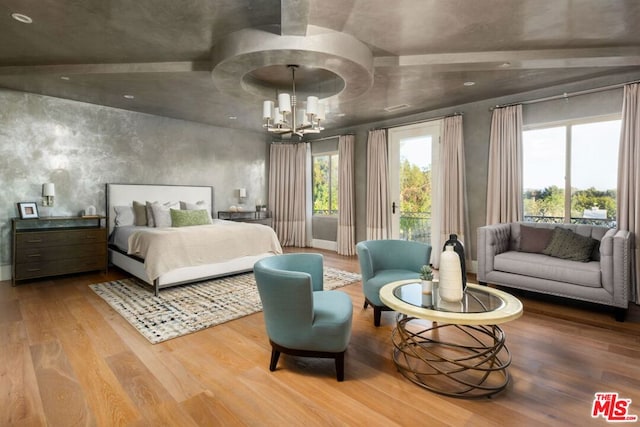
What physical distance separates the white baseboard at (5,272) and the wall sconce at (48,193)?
976 mm

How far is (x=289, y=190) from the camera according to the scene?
751cm

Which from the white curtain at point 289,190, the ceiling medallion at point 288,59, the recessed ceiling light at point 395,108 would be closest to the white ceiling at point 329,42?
the ceiling medallion at point 288,59

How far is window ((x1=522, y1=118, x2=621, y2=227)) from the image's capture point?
12.9 ft

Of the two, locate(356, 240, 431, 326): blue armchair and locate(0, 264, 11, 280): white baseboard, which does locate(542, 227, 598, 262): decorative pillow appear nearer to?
locate(356, 240, 431, 326): blue armchair

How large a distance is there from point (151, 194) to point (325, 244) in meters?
3.67

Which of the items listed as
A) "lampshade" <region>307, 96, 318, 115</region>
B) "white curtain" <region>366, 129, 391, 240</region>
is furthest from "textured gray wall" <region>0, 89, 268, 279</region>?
"lampshade" <region>307, 96, 318, 115</region>

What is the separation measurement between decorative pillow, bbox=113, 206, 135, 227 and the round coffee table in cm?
468

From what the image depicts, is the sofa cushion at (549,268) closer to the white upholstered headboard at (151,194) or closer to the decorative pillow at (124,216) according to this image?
the white upholstered headboard at (151,194)

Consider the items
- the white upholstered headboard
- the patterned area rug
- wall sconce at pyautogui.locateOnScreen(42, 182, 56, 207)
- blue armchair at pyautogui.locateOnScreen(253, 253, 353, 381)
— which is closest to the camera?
blue armchair at pyautogui.locateOnScreen(253, 253, 353, 381)

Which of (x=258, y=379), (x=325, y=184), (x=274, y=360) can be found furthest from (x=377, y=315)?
(x=325, y=184)

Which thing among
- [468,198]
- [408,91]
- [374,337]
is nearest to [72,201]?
[374,337]

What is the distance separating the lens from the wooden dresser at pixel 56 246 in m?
4.23

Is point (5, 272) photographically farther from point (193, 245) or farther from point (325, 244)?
point (325, 244)

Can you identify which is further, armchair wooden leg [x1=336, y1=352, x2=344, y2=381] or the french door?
the french door
